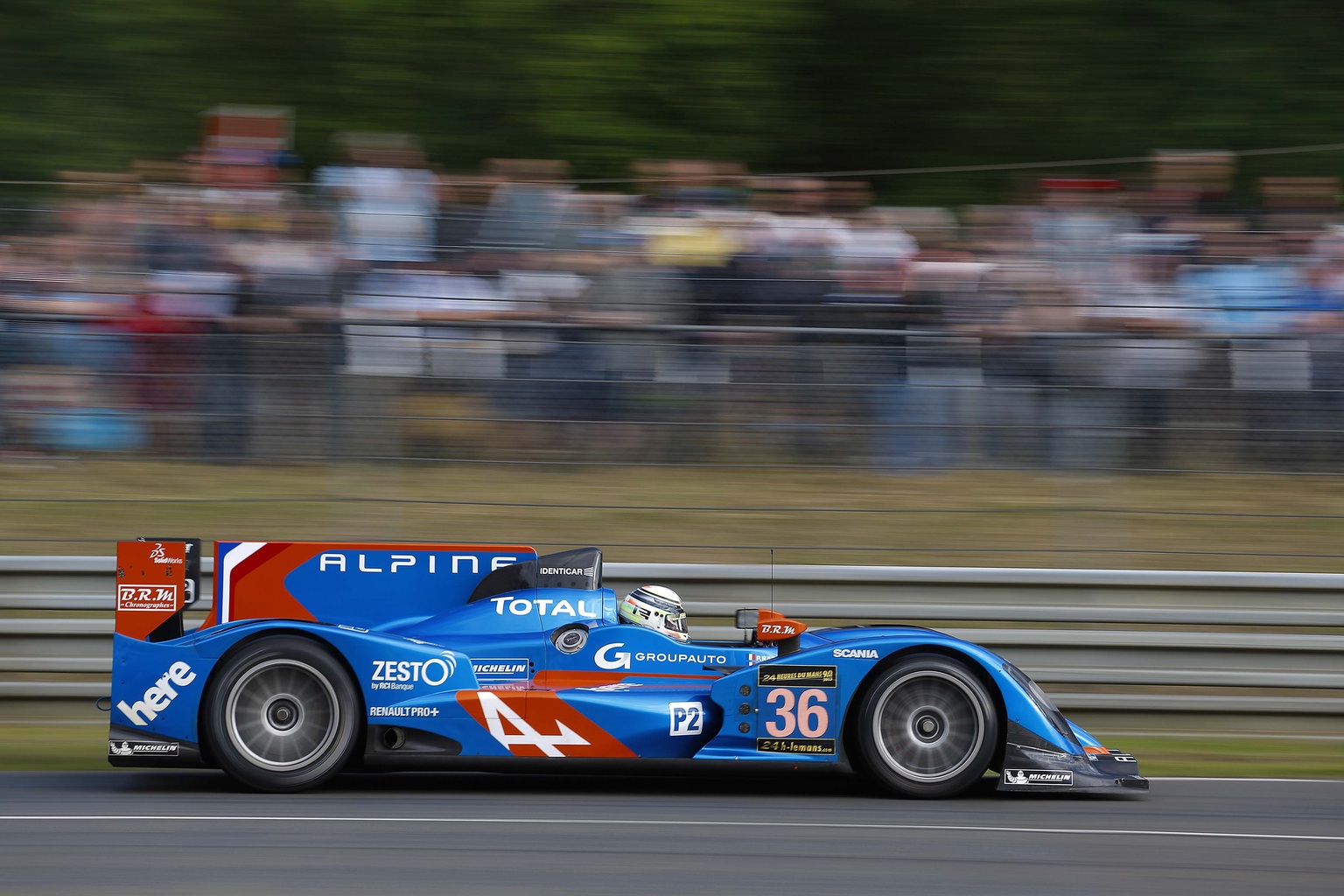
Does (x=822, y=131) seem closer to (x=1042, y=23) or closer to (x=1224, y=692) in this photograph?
(x=1042, y=23)

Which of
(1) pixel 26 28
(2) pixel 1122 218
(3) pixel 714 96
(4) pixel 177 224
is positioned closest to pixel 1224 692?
(2) pixel 1122 218

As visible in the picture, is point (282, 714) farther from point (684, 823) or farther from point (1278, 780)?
point (1278, 780)

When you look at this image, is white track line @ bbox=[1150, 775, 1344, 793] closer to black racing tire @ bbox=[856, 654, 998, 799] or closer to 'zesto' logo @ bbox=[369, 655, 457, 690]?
black racing tire @ bbox=[856, 654, 998, 799]

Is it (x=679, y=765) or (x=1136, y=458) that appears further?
(x=1136, y=458)

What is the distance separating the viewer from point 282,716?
5.73m

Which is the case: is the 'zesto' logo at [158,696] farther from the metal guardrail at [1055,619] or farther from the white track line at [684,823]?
the metal guardrail at [1055,619]

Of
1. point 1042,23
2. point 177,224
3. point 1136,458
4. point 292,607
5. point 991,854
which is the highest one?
point 1042,23

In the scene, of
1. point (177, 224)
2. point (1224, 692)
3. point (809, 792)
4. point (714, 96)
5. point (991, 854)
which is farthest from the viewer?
point (714, 96)

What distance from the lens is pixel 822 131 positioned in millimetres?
13469

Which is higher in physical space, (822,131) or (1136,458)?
(822,131)

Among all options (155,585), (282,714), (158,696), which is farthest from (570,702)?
(155,585)

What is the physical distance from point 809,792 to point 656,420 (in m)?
2.48

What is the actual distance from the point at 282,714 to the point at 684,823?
1.61 meters

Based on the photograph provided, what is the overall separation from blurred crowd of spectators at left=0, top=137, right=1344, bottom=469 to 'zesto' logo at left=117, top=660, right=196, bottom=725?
83.5 inches
